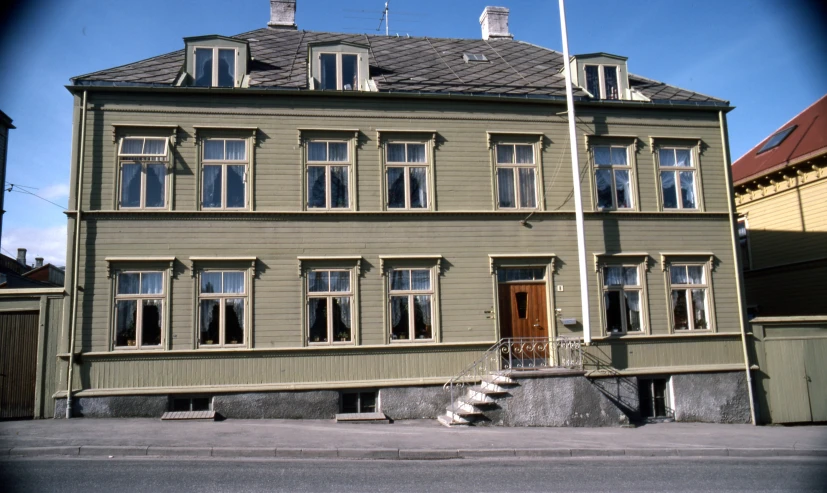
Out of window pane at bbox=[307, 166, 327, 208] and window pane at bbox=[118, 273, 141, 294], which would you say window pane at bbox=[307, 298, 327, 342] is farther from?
window pane at bbox=[118, 273, 141, 294]

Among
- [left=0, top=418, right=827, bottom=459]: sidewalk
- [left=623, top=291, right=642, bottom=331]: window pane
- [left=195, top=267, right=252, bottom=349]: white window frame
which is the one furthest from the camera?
[left=623, top=291, right=642, bottom=331]: window pane

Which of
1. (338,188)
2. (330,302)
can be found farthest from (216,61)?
(330,302)

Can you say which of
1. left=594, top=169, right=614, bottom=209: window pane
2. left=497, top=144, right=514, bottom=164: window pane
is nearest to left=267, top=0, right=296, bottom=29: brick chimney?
left=497, top=144, right=514, bottom=164: window pane

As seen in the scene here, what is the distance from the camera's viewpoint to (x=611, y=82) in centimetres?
1898

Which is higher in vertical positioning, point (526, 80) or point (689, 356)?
point (526, 80)

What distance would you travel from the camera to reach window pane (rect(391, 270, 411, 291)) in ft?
53.9

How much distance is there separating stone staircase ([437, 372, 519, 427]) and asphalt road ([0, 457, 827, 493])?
321 cm

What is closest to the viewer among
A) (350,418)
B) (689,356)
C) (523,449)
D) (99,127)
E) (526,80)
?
(523,449)

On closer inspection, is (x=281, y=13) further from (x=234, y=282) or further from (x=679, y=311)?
(x=679, y=311)

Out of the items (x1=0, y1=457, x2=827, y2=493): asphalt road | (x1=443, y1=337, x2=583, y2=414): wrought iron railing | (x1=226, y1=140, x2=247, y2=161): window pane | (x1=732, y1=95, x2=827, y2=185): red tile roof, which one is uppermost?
(x1=732, y1=95, x2=827, y2=185): red tile roof

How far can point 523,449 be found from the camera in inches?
460

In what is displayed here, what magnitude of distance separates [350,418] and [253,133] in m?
7.68

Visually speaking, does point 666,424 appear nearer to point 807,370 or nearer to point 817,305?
point 807,370

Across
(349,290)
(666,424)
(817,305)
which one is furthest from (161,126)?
(817,305)
